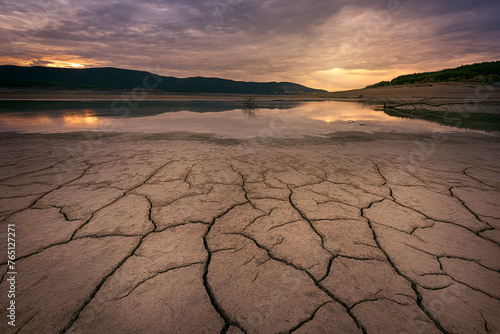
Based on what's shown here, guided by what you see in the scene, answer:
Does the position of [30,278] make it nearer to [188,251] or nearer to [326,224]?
[188,251]

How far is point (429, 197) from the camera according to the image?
1.84m

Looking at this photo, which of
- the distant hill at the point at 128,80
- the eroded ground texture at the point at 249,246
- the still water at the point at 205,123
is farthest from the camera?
the distant hill at the point at 128,80

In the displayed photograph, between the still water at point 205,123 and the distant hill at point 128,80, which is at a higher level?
the distant hill at point 128,80

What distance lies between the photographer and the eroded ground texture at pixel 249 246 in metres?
0.86

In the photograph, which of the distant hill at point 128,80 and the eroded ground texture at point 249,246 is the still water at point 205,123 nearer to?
the eroded ground texture at point 249,246

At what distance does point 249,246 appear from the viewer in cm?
126

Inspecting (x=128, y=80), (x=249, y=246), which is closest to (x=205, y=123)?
(x=249, y=246)

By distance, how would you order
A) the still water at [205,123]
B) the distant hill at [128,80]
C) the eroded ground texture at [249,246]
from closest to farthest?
the eroded ground texture at [249,246] < the still water at [205,123] < the distant hill at [128,80]

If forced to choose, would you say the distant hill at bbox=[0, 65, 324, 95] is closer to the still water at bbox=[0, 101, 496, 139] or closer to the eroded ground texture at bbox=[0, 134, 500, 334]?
the still water at bbox=[0, 101, 496, 139]

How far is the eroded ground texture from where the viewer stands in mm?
860

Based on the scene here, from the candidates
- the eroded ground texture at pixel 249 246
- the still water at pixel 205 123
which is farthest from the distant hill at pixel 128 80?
the eroded ground texture at pixel 249 246

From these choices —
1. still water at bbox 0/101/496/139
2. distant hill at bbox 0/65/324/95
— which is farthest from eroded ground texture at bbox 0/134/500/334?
distant hill at bbox 0/65/324/95

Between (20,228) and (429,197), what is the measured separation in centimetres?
331

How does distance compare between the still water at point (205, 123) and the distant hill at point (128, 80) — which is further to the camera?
the distant hill at point (128, 80)
